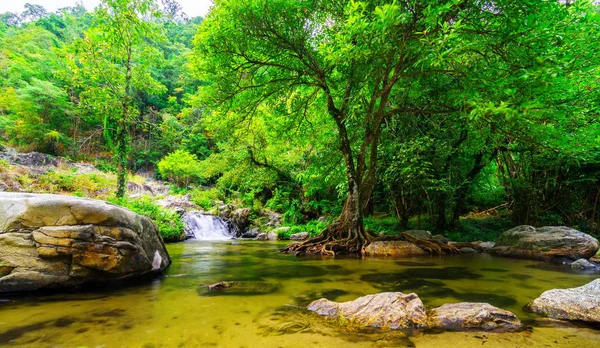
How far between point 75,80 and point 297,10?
32.6 feet

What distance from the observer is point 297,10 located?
23.7ft

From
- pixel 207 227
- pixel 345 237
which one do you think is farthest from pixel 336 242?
pixel 207 227

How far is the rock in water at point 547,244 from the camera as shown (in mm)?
8344

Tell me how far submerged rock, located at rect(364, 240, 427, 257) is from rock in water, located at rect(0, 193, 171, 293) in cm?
687

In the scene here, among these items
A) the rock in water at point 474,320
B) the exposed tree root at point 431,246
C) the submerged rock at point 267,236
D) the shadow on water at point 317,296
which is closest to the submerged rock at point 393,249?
the exposed tree root at point 431,246

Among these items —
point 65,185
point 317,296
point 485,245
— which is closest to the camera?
point 317,296

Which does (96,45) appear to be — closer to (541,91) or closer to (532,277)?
(541,91)

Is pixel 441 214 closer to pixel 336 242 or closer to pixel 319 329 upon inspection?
pixel 336 242

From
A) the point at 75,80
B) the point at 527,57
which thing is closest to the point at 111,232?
the point at 527,57

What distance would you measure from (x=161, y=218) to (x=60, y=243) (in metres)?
10.2

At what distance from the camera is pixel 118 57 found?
1236cm

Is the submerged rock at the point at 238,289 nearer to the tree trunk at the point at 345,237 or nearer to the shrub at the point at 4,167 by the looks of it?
the tree trunk at the point at 345,237

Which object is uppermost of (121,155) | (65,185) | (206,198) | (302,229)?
(121,155)

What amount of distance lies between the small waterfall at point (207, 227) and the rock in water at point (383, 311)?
48.8 feet
